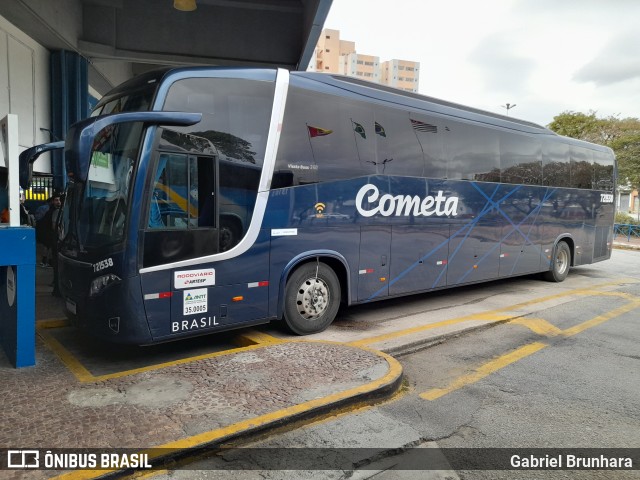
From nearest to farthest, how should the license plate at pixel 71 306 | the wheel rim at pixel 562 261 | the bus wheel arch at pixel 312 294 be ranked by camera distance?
the license plate at pixel 71 306
the bus wheel arch at pixel 312 294
the wheel rim at pixel 562 261

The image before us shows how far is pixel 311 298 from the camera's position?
6602 mm

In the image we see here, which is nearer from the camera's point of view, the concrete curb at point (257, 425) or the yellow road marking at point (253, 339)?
the concrete curb at point (257, 425)

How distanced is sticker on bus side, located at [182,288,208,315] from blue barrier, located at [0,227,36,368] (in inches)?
→ 58.5

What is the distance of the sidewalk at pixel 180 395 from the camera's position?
3504 mm

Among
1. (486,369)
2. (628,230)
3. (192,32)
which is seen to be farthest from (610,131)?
(486,369)

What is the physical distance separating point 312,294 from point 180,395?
2.69 m

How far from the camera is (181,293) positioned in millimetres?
5242

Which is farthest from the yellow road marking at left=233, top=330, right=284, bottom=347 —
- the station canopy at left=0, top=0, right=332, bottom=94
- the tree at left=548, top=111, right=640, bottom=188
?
the tree at left=548, top=111, right=640, bottom=188

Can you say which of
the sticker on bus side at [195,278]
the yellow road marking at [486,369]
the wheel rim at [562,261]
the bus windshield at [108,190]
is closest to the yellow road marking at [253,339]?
the sticker on bus side at [195,278]

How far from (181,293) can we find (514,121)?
326 inches

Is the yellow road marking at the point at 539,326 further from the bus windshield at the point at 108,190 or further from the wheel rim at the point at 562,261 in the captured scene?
the bus windshield at the point at 108,190

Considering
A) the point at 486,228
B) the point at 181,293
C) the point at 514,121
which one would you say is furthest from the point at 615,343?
the point at 181,293

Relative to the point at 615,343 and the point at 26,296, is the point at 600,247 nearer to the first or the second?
the point at 615,343

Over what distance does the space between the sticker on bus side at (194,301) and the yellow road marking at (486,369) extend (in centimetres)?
262
